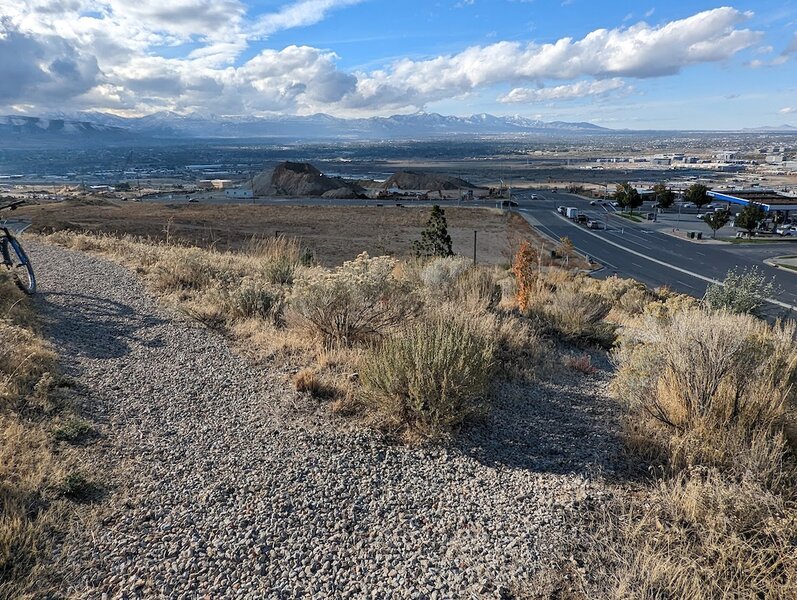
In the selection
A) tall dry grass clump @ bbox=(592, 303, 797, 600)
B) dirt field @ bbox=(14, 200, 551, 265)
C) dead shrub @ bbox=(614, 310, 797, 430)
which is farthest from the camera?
dirt field @ bbox=(14, 200, 551, 265)

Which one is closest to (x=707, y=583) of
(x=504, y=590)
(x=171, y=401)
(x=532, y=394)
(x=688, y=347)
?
(x=504, y=590)

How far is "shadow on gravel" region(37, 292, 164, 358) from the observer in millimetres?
6875

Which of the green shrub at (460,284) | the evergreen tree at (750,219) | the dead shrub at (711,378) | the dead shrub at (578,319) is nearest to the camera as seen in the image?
the dead shrub at (711,378)

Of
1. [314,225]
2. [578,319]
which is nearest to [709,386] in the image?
[578,319]

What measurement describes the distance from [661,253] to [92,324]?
4635cm

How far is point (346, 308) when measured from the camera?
725 cm

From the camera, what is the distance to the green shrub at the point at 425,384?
4.94 meters

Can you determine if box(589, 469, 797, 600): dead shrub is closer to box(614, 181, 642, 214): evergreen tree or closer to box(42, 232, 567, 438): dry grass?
box(42, 232, 567, 438): dry grass

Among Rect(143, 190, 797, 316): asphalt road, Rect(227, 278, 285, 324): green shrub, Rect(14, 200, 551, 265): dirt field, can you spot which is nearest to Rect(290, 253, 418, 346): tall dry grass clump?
Rect(227, 278, 285, 324): green shrub

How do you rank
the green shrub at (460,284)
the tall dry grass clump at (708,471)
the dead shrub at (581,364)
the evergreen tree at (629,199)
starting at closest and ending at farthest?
the tall dry grass clump at (708,471), the dead shrub at (581,364), the green shrub at (460,284), the evergreen tree at (629,199)

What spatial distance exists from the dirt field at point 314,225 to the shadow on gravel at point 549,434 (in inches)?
1047

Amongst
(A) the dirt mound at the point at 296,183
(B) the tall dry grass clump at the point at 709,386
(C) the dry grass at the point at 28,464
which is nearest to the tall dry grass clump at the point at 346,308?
(C) the dry grass at the point at 28,464

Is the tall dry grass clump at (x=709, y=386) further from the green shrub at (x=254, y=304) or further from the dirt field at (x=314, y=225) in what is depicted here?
the dirt field at (x=314, y=225)

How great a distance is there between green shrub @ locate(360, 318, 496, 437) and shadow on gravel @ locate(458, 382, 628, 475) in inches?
11.5
